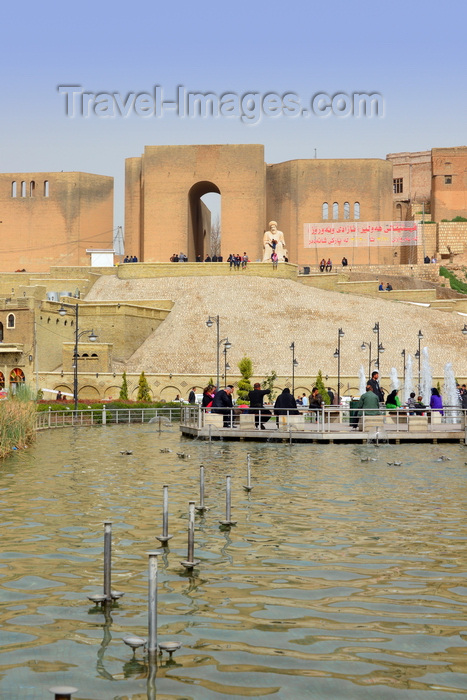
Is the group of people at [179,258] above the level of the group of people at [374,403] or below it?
above

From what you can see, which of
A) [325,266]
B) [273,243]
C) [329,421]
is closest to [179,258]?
[273,243]

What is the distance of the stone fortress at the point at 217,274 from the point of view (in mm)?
47281

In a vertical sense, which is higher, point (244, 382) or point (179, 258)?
point (179, 258)

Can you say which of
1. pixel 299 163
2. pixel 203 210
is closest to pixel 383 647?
pixel 299 163

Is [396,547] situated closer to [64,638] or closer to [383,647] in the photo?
[383,647]

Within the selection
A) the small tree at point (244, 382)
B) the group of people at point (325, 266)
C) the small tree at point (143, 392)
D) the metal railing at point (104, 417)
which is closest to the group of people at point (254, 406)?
the metal railing at point (104, 417)

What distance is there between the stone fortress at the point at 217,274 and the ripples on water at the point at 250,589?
101 feet

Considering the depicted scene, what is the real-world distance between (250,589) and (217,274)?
1973 inches

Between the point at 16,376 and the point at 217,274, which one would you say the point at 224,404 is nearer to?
the point at 16,376

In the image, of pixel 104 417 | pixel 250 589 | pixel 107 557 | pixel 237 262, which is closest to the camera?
pixel 107 557

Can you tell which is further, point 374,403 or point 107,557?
point 374,403

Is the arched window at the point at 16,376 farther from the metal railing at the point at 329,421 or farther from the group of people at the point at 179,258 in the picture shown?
the metal railing at the point at 329,421

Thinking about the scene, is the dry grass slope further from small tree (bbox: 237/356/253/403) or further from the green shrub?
the green shrub

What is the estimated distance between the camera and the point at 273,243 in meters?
58.7
